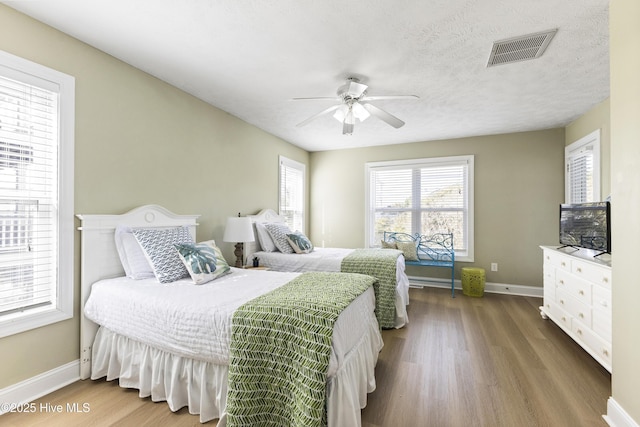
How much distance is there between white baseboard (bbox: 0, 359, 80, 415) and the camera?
6.13 ft

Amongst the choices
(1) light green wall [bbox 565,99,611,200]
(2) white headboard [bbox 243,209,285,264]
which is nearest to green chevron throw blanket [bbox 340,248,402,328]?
(2) white headboard [bbox 243,209,285,264]

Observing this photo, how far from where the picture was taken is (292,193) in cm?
534

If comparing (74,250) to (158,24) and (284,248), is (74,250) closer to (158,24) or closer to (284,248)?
(158,24)

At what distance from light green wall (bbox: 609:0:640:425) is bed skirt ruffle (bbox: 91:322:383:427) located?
4.59ft

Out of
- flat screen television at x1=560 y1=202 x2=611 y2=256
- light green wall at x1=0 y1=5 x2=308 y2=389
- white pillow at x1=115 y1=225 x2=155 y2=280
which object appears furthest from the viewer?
flat screen television at x1=560 y1=202 x2=611 y2=256

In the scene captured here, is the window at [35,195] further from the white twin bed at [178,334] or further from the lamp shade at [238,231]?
the lamp shade at [238,231]

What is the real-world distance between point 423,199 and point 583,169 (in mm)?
2097

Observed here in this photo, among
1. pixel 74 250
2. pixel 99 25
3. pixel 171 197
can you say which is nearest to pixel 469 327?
pixel 171 197

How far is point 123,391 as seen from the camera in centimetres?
206

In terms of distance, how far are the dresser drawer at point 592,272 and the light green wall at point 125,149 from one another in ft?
11.7

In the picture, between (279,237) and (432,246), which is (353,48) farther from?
(432,246)

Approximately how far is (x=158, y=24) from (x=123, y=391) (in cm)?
252

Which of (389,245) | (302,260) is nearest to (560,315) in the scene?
(389,245)

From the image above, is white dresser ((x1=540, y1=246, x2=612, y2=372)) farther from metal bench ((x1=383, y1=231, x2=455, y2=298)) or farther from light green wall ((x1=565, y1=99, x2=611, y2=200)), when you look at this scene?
metal bench ((x1=383, y1=231, x2=455, y2=298))
